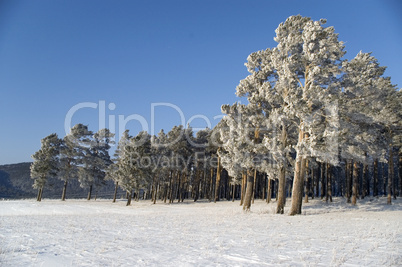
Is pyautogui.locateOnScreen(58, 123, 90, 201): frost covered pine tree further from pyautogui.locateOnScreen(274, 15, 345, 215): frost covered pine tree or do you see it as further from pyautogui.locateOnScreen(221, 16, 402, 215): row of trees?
pyautogui.locateOnScreen(274, 15, 345, 215): frost covered pine tree

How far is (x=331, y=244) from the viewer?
769 centimetres

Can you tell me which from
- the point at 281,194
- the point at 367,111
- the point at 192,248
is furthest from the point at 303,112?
the point at 192,248

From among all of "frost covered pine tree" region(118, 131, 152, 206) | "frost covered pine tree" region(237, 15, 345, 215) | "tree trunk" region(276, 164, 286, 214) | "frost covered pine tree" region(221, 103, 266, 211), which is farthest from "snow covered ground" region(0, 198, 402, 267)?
"frost covered pine tree" region(118, 131, 152, 206)

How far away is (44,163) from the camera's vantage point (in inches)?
Answer: 1532

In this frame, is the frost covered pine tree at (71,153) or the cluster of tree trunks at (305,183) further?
the frost covered pine tree at (71,153)

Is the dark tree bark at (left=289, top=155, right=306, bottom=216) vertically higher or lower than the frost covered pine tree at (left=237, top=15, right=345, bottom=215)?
lower

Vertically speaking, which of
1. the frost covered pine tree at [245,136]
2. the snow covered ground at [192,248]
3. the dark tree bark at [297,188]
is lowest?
the snow covered ground at [192,248]

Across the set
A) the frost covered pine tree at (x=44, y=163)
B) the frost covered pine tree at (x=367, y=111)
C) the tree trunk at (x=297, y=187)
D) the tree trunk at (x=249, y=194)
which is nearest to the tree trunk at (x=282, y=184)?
the tree trunk at (x=297, y=187)

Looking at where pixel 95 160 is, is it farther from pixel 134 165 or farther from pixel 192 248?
pixel 192 248

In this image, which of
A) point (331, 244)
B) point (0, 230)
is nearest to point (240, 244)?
point (331, 244)

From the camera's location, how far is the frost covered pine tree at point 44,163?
127 ft

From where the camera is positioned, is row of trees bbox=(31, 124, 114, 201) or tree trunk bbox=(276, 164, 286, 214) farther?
row of trees bbox=(31, 124, 114, 201)

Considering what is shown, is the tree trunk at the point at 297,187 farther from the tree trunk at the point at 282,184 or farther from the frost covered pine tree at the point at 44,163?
the frost covered pine tree at the point at 44,163

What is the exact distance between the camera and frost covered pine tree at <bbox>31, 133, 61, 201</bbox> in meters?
38.7
